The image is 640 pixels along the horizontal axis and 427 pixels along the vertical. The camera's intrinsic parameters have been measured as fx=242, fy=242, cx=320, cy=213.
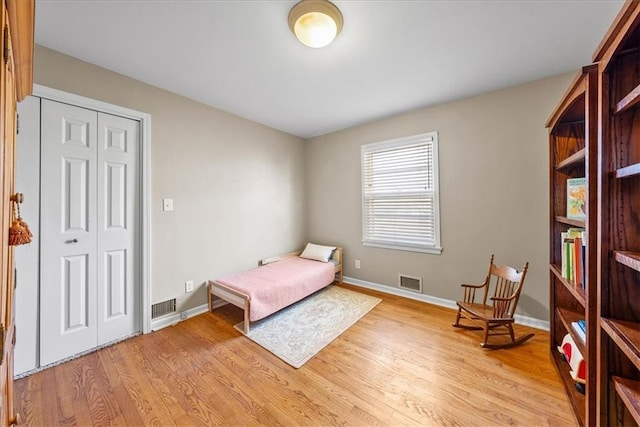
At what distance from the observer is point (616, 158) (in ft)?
3.38

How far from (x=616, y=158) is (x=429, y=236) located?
2038 millimetres

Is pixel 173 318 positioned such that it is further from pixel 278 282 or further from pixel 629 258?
pixel 629 258

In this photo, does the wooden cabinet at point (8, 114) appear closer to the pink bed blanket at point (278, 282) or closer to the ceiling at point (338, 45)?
the ceiling at point (338, 45)

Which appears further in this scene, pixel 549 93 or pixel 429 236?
pixel 429 236

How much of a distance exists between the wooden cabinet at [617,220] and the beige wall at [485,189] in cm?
150

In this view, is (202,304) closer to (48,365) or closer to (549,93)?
(48,365)

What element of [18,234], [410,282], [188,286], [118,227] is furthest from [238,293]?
[410,282]

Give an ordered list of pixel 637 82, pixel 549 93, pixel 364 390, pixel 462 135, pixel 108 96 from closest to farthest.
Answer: pixel 637 82 < pixel 364 390 < pixel 108 96 < pixel 549 93 < pixel 462 135

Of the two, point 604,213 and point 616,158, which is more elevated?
point 616,158

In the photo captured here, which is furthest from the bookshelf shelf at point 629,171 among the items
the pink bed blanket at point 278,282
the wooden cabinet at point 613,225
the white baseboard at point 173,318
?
the white baseboard at point 173,318

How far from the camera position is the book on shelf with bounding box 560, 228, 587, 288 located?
1422 millimetres

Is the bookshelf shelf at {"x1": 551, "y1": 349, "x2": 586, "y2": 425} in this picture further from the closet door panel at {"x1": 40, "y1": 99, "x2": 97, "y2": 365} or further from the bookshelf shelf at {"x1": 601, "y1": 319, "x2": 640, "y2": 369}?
the closet door panel at {"x1": 40, "y1": 99, "x2": 97, "y2": 365}

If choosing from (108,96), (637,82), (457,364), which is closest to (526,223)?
(457,364)

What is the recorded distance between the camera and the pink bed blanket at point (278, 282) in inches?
96.3
